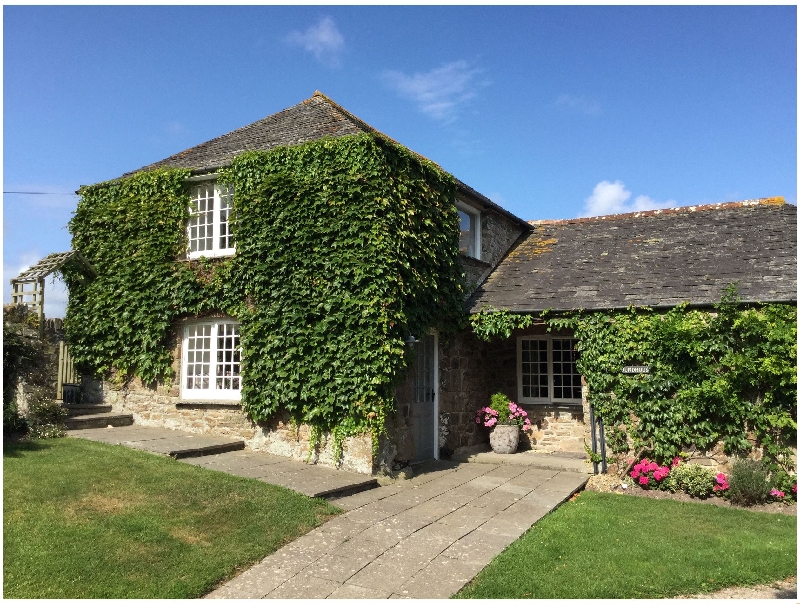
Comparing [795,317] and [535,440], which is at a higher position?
[795,317]

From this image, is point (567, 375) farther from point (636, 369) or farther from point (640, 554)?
point (640, 554)

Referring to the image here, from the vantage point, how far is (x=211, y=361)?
1315 centimetres

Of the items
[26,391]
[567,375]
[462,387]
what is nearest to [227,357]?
[26,391]

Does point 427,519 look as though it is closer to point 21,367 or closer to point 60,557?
point 60,557

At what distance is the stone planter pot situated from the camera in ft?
45.5

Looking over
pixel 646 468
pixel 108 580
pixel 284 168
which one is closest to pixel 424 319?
pixel 284 168

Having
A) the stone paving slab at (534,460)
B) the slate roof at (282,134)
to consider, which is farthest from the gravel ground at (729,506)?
the slate roof at (282,134)

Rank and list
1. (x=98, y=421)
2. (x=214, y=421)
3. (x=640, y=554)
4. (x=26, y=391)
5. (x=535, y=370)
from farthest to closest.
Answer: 1. (x=535, y=370)
2. (x=98, y=421)
3. (x=214, y=421)
4. (x=26, y=391)
5. (x=640, y=554)

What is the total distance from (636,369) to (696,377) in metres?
0.99

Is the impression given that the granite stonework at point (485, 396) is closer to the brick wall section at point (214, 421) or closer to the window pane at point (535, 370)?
the window pane at point (535, 370)

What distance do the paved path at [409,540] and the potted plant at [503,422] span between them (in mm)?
2163

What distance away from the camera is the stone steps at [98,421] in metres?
12.6

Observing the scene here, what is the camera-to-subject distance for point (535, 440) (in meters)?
15.1

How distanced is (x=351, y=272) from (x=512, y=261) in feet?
20.0
